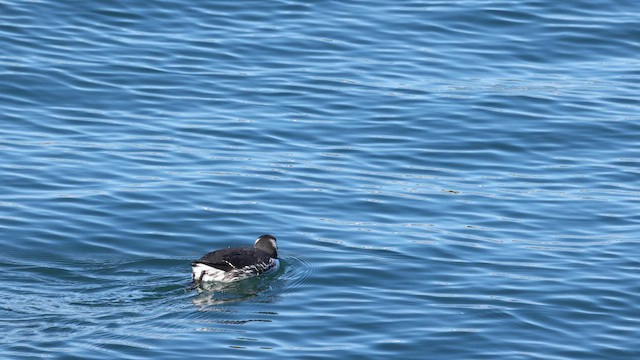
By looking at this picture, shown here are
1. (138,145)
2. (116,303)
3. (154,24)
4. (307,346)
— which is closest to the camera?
(307,346)

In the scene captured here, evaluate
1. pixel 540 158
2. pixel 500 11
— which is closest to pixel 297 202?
pixel 540 158

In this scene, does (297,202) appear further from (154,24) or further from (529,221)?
(154,24)

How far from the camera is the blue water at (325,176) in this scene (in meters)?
12.7

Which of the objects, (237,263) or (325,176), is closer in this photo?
(237,263)

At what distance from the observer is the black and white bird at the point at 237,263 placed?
13656 millimetres

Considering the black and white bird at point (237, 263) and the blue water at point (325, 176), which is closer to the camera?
the blue water at point (325, 176)

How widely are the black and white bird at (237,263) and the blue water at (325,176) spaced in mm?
155

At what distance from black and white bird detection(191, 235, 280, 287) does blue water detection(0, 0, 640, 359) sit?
0.51ft

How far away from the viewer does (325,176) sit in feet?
57.8

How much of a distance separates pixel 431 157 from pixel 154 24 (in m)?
7.76

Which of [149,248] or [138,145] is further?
[138,145]

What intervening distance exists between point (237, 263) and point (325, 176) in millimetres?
3732

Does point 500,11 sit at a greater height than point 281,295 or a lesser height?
greater

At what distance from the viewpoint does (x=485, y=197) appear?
669 inches
